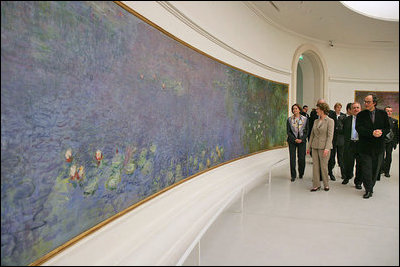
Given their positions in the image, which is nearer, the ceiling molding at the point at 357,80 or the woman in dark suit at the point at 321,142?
the woman in dark suit at the point at 321,142

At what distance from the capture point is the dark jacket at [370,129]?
3.67 metres

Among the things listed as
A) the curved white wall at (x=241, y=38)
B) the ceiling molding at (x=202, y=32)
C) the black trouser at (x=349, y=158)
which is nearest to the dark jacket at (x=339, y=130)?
the black trouser at (x=349, y=158)

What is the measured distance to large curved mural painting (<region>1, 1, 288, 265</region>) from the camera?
1.49 metres

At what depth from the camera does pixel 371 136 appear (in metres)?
3.86

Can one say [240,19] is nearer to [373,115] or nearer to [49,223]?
[373,115]

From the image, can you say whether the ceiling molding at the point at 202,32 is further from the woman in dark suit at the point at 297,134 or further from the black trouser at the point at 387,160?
the black trouser at the point at 387,160

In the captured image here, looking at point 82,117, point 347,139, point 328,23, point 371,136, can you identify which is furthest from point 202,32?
point 347,139

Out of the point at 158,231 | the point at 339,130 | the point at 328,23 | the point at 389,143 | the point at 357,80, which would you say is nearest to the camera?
the point at 158,231

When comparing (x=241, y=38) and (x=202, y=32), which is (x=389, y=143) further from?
(x=202, y=32)

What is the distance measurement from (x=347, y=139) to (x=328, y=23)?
2.59m

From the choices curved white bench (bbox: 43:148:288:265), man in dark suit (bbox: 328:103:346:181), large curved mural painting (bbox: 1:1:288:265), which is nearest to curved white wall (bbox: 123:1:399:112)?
large curved mural painting (bbox: 1:1:288:265)

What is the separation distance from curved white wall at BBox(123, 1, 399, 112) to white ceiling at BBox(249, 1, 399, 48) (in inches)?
5.3

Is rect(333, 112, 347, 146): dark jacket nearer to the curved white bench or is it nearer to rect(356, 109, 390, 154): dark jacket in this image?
rect(356, 109, 390, 154): dark jacket

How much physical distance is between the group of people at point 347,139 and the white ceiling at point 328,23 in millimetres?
956
